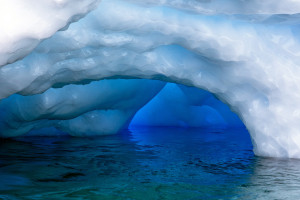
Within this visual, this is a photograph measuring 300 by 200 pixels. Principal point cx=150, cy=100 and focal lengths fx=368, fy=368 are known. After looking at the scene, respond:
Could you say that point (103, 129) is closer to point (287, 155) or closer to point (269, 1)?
point (287, 155)

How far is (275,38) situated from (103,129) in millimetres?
4675

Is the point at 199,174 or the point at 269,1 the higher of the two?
the point at 269,1

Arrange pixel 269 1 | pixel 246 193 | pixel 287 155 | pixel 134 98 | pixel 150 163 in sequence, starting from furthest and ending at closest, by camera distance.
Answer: pixel 134 98 → pixel 287 155 → pixel 150 163 → pixel 269 1 → pixel 246 193

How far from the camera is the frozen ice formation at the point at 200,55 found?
362 centimetres

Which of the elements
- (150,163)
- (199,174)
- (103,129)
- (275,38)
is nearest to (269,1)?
(275,38)

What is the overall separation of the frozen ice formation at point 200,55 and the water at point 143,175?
0.63 m

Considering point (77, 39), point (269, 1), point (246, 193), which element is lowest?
point (246, 193)

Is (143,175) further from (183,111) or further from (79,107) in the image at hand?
(183,111)

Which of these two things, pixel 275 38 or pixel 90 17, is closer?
pixel 90 17

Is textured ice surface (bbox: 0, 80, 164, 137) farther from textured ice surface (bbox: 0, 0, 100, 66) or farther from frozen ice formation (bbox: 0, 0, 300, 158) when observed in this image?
textured ice surface (bbox: 0, 0, 100, 66)

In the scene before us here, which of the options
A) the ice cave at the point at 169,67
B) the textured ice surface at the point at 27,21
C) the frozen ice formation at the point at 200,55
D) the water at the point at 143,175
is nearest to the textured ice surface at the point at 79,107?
the ice cave at the point at 169,67

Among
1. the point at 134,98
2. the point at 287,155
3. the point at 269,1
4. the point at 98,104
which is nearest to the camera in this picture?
the point at 269,1

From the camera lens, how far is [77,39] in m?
3.70

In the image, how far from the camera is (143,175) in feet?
10.7
